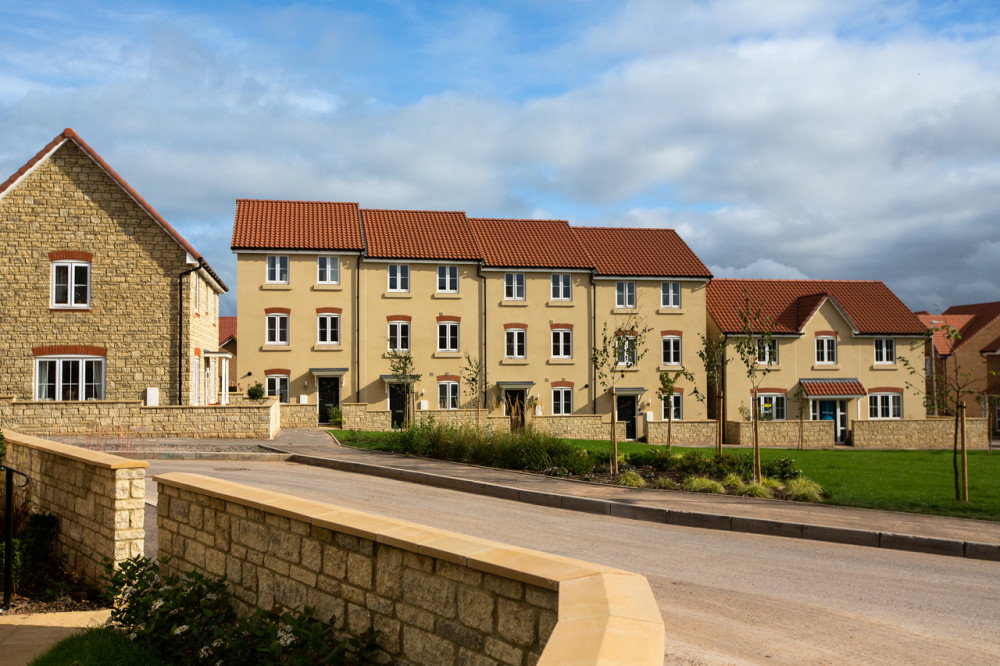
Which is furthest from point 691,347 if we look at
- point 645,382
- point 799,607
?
point 799,607

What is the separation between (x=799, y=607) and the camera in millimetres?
7625

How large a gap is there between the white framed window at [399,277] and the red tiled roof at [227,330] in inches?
914

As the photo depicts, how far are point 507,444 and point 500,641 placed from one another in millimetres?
15256

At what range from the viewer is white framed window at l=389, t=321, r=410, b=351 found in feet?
128

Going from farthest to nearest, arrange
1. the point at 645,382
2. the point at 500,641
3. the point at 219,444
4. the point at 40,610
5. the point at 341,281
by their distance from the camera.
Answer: the point at 645,382 → the point at 341,281 → the point at 219,444 → the point at 40,610 → the point at 500,641

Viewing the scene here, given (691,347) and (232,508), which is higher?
(691,347)

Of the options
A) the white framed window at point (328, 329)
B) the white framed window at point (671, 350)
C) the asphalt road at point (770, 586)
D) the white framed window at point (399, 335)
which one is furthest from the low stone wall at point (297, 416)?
the white framed window at point (671, 350)

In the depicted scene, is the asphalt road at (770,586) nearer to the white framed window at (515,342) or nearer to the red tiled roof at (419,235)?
the red tiled roof at (419,235)

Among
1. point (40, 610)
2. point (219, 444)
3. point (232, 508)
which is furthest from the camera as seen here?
point (219, 444)

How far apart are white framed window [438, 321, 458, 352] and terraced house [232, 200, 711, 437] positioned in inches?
2.0

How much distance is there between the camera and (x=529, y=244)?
42125mm

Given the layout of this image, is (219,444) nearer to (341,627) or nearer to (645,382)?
(341,627)

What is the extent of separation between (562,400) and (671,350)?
676 cm

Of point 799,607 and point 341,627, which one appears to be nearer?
point 341,627
